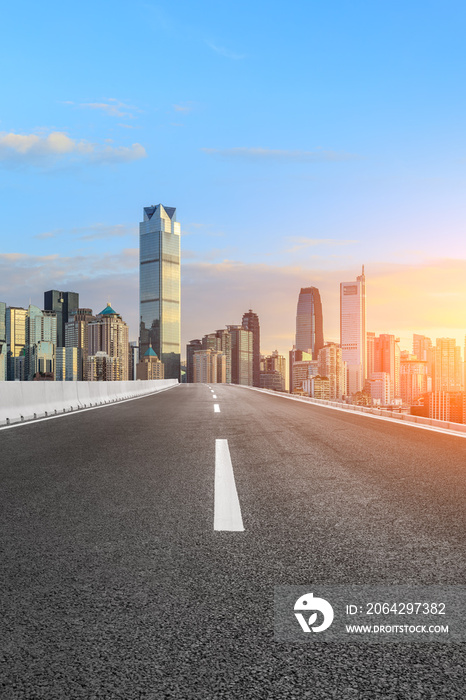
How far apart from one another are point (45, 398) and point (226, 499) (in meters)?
13.0

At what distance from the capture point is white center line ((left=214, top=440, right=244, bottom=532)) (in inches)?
179

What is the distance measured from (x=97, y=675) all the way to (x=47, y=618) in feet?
2.09

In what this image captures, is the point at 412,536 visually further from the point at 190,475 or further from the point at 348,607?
the point at 190,475

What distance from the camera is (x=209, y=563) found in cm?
358

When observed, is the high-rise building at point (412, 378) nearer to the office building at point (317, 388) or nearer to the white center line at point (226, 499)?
the office building at point (317, 388)

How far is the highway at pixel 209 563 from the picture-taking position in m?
2.25

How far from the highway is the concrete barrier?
21.7 ft

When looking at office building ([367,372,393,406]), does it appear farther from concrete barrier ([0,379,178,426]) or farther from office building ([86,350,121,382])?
concrete barrier ([0,379,178,426])

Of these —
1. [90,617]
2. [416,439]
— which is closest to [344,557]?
[90,617]

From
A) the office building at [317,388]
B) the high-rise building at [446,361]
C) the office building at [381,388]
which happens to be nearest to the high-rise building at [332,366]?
the office building at [381,388]

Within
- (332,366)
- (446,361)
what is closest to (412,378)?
(446,361)

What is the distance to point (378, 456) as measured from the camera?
816 centimetres

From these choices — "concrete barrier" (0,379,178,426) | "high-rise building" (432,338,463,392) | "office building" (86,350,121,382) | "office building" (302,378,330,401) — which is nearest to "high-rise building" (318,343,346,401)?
"office building" (302,378,330,401)

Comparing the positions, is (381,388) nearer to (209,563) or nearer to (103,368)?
(103,368)
